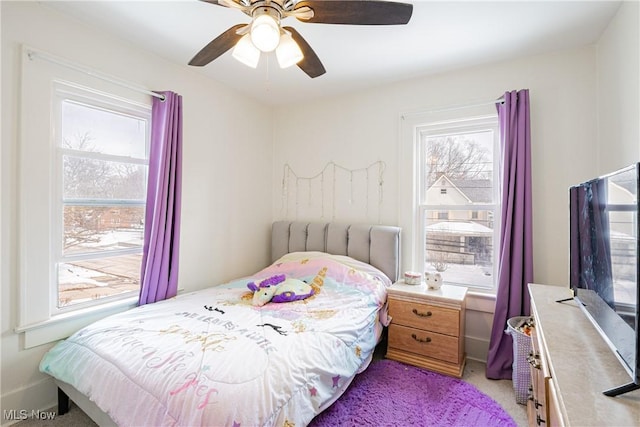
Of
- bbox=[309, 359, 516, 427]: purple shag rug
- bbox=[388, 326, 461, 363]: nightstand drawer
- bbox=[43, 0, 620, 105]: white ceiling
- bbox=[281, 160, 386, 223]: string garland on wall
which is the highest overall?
bbox=[43, 0, 620, 105]: white ceiling

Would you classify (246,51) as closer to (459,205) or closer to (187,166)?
(187,166)

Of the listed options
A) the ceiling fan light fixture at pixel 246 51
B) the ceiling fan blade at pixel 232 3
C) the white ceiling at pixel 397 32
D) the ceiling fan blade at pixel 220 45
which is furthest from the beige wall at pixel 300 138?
the ceiling fan blade at pixel 232 3

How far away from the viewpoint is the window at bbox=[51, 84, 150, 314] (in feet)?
6.44

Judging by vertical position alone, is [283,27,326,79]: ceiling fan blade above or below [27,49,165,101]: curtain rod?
below

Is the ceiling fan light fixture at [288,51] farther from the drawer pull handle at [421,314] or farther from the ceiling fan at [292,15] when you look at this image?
the drawer pull handle at [421,314]

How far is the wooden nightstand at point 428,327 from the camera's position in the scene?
7.31ft

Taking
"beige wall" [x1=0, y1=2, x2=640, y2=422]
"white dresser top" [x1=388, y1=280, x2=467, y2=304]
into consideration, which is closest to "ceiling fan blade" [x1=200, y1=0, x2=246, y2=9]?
"beige wall" [x1=0, y1=2, x2=640, y2=422]

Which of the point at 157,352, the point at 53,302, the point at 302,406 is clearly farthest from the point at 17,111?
the point at 302,406

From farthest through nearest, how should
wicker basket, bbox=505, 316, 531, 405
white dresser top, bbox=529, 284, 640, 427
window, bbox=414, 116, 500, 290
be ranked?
window, bbox=414, 116, 500, 290, wicker basket, bbox=505, 316, 531, 405, white dresser top, bbox=529, 284, 640, 427

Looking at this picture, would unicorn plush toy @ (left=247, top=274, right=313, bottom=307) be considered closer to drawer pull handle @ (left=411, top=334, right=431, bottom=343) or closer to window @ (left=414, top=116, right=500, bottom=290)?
drawer pull handle @ (left=411, top=334, right=431, bottom=343)

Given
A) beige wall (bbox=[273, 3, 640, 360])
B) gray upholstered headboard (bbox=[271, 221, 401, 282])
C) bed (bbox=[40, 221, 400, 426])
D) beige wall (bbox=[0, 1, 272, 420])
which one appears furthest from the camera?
gray upholstered headboard (bbox=[271, 221, 401, 282])

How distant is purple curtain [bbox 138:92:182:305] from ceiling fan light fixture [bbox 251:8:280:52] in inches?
53.1

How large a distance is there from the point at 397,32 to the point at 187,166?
2.01 meters

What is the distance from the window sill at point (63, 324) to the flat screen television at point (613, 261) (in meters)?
2.69
